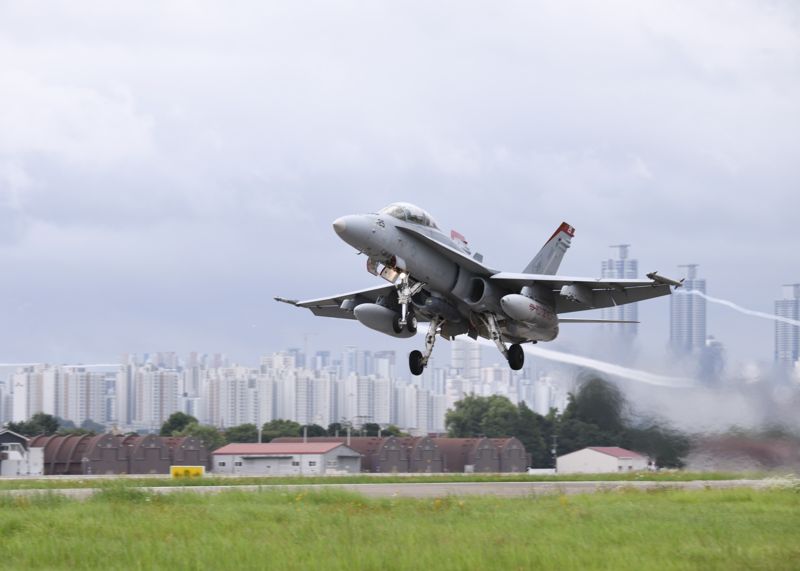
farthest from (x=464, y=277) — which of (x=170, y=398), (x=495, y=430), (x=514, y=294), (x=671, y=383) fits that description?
(x=170, y=398)

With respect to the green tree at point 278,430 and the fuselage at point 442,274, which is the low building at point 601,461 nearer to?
the fuselage at point 442,274

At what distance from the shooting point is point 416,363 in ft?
80.6

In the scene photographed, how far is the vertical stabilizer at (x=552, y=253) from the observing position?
2841cm

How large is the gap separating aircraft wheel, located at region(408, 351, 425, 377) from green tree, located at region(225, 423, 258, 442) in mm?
57225

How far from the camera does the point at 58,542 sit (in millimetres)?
14688

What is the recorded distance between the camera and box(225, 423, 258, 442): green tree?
80369 millimetres

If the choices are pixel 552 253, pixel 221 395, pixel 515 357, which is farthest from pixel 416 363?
pixel 221 395

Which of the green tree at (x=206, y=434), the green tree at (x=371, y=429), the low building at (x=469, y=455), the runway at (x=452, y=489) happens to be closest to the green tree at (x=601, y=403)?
the runway at (x=452, y=489)

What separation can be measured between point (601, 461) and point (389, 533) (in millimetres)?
32791

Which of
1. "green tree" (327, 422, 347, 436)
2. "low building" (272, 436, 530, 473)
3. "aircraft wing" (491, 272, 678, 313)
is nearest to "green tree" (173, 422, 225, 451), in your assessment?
"green tree" (327, 422, 347, 436)

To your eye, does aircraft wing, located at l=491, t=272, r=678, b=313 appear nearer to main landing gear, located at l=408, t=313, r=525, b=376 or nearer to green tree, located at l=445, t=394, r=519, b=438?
main landing gear, located at l=408, t=313, r=525, b=376

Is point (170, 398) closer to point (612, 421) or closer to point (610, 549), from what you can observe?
point (612, 421)

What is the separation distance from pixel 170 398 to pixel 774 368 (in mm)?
124964

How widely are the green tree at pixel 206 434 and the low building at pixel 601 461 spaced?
2765 centimetres
